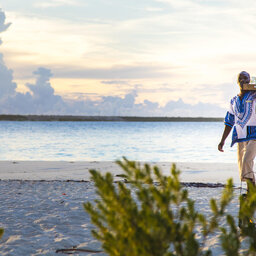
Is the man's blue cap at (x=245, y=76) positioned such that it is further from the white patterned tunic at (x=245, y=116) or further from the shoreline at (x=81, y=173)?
the shoreline at (x=81, y=173)

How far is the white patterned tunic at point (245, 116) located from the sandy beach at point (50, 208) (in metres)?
1.24

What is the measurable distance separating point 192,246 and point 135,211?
0.30m

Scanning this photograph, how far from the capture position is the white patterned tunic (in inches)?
229

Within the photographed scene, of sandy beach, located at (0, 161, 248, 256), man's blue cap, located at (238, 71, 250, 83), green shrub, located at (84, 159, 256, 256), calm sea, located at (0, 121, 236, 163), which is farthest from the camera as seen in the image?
calm sea, located at (0, 121, 236, 163)

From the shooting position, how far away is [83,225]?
5.75 meters

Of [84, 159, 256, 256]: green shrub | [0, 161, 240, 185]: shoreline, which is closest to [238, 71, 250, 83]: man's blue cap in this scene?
[84, 159, 256, 256]: green shrub

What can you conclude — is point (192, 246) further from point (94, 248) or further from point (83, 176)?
point (83, 176)

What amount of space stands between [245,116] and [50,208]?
320 cm

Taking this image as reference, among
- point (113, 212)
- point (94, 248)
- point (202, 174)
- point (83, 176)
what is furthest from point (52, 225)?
point (202, 174)

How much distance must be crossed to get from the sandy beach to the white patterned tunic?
48.9 inches

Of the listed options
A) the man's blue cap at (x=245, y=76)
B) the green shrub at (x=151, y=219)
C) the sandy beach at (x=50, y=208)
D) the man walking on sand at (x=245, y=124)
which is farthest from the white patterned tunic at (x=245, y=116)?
the green shrub at (x=151, y=219)

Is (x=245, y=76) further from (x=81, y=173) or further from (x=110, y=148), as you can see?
(x=110, y=148)

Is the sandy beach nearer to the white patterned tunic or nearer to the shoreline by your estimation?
the shoreline

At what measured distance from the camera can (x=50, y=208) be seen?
22.4 feet
